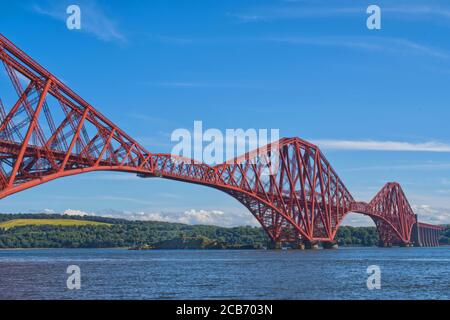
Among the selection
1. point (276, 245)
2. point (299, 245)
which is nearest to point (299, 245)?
point (299, 245)

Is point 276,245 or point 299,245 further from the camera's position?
point 299,245

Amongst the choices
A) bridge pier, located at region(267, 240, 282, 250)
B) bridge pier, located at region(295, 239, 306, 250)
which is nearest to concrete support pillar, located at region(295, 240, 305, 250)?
bridge pier, located at region(295, 239, 306, 250)

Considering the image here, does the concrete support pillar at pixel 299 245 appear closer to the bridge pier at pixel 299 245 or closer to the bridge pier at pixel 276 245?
the bridge pier at pixel 299 245

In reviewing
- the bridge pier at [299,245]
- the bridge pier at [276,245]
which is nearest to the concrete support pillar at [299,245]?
the bridge pier at [299,245]

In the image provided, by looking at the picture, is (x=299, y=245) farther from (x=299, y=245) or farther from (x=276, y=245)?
(x=276, y=245)

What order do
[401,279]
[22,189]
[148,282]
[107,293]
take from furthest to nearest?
[22,189]
[401,279]
[148,282]
[107,293]

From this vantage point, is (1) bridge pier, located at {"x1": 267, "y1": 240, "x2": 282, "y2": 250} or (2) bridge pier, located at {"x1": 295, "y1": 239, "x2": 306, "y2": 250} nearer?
(1) bridge pier, located at {"x1": 267, "y1": 240, "x2": 282, "y2": 250}

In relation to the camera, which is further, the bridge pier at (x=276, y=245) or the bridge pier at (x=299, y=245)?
the bridge pier at (x=299, y=245)

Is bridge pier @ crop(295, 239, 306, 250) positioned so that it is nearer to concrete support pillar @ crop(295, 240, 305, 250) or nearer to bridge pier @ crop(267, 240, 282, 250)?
concrete support pillar @ crop(295, 240, 305, 250)

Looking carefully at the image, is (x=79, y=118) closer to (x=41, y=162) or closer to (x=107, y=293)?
(x=41, y=162)

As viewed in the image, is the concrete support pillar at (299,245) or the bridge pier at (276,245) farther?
the concrete support pillar at (299,245)
